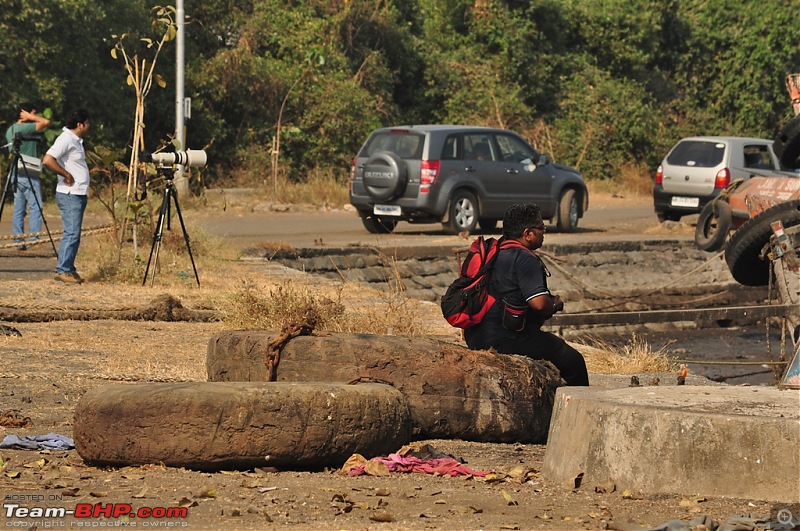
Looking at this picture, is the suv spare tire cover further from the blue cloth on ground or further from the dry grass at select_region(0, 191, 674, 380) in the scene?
the blue cloth on ground

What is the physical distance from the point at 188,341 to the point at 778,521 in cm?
649

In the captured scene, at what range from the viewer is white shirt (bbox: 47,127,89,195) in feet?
46.8

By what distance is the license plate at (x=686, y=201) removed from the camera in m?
25.6

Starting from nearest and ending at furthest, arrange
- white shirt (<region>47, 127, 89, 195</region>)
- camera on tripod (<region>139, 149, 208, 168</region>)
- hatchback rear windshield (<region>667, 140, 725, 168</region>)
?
white shirt (<region>47, 127, 89, 195</region>)
camera on tripod (<region>139, 149, 208, 168</region>)
hatchback rear windshield (<region>667, 140, 725, 168</region>)

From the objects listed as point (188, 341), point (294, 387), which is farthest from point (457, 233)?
point (294, 387)

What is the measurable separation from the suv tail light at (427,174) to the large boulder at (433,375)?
13636 millimetres

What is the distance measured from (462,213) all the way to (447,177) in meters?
0.82

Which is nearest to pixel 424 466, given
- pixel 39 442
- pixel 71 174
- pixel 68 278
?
pixel 39 442

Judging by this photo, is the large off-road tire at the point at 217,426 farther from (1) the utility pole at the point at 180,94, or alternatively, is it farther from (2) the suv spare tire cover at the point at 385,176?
(1) the utility pole at the point at 180,94

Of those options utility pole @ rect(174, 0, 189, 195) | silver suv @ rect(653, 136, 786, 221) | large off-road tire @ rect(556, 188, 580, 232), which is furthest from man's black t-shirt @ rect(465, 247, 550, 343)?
utility pole @ rect(174, 0, 189, 195)

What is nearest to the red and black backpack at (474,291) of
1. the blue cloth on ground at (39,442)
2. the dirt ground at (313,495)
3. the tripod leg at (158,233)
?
the dirt ground at (313,495)

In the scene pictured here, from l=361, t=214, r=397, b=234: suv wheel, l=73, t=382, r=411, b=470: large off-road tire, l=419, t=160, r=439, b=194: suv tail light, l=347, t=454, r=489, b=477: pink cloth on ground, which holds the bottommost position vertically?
l=361, t=214, r=397, b=234: suv wheel

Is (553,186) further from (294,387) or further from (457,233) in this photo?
(294,387)

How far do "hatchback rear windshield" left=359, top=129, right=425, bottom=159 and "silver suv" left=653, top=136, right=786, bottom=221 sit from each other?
5.92 m
